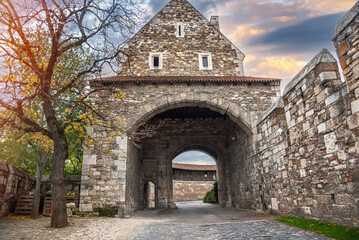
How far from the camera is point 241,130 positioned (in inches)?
449

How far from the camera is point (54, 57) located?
629cm

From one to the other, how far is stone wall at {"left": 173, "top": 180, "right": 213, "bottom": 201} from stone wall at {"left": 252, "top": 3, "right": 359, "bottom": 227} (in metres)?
18.4

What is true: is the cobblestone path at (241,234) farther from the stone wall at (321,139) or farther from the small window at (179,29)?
the small window at (179,29)

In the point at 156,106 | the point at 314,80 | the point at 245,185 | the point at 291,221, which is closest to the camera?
the point at 314,80

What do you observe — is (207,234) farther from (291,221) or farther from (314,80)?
(314,80)

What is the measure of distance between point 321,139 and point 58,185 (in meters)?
6.29

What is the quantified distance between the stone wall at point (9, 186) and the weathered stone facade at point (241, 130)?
2.26 m

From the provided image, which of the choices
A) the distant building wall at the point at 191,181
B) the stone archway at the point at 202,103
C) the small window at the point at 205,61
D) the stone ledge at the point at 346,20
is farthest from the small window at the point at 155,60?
the distant building wall at the point at 191,181

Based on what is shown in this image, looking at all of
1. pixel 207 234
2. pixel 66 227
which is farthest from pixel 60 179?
pixel 207 234

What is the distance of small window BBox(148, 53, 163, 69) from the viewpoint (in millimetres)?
12109

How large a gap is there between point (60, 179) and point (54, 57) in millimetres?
3149

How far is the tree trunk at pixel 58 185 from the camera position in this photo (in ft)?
19.5

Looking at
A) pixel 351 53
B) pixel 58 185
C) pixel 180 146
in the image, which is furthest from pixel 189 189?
pixel 351 53

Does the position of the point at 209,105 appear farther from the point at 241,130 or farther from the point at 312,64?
the point at 312,64
